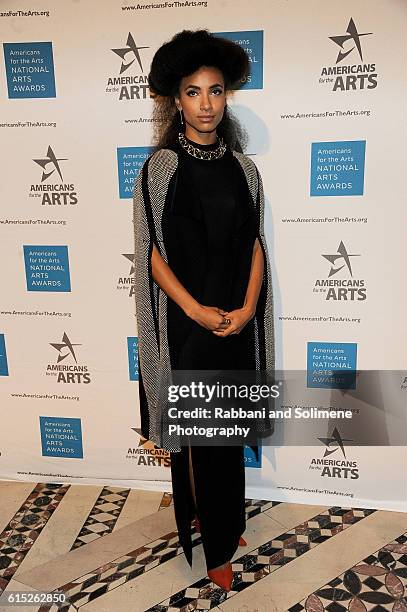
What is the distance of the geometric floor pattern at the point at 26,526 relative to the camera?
8.65ft

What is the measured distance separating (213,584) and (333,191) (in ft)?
5.88

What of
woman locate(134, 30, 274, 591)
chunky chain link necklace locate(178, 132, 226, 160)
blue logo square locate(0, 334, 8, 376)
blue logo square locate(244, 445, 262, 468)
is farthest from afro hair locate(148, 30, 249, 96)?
blue logo square locate(244, 445, 262, 468)

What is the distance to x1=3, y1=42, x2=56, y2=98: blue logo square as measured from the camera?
2.75 metres

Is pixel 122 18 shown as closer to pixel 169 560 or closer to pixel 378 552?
pixel 169 560

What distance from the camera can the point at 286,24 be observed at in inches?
102

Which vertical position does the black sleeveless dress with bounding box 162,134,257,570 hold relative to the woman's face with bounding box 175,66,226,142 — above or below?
below

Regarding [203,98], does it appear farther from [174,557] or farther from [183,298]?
[174,557]

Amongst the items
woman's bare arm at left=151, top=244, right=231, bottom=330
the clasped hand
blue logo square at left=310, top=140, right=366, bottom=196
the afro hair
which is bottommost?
the clasped hand

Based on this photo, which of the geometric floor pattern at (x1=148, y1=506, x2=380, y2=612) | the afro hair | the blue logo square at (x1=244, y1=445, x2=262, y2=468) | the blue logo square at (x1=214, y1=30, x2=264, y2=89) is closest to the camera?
the afro hair

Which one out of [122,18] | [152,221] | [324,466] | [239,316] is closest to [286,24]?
[122,18]

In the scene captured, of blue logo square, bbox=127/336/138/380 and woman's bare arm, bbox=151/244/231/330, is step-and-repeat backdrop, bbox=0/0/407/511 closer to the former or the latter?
blue logo square, bbox=127/336/138/380

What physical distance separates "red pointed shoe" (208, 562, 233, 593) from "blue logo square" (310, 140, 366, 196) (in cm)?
170

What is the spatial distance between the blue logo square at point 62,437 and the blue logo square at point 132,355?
42cm

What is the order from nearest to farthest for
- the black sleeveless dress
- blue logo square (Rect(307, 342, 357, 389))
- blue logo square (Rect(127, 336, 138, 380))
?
the black sleeveless dress < blue logo square (Rect(307, 342, 357, 389)) < blue logo square (Rect(127, 336, 138, 380))
